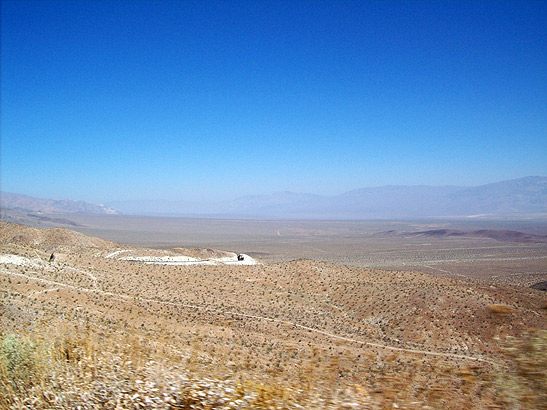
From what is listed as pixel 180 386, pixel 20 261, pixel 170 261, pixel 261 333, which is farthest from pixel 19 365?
pixel 170 261

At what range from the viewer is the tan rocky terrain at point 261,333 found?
5.08 m

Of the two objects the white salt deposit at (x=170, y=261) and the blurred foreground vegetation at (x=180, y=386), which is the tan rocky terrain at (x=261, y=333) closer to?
the blurred foreground vegetation at (x=180, y=386)

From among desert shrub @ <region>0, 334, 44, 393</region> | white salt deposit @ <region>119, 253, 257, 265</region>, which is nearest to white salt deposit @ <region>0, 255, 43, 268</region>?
white salt deposit @ <region>119, 253, 257, 265</region>

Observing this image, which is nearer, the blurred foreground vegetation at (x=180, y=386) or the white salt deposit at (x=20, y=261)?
the blurred foreground vegetation at (x=180, y=386)

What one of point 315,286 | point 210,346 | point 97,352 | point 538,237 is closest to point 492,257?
point 538,237

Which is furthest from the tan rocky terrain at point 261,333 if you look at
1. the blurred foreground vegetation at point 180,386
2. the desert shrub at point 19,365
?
the desert shrub at point 19,365

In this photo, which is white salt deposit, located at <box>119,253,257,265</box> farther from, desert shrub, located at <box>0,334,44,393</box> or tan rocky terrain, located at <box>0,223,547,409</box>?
desert shrub, located at <box>0,334,44,393</box>

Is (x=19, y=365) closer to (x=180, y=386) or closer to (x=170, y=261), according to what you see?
(x=180, y=386)

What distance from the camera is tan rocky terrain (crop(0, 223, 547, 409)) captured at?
16.7ft

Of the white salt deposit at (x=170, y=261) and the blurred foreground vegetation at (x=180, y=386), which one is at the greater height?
the blurred foreground vegetation at (x=180, y=386)

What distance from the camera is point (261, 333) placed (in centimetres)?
1573

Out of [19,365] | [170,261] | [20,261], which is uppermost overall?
[19,365]

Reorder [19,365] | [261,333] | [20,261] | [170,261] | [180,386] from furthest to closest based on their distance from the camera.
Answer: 1. [170,261]
2. [20,261]
3. [261,333]
4. [19,365]
5. [180,386]

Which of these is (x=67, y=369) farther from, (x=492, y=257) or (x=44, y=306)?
(x=492, y=257)
